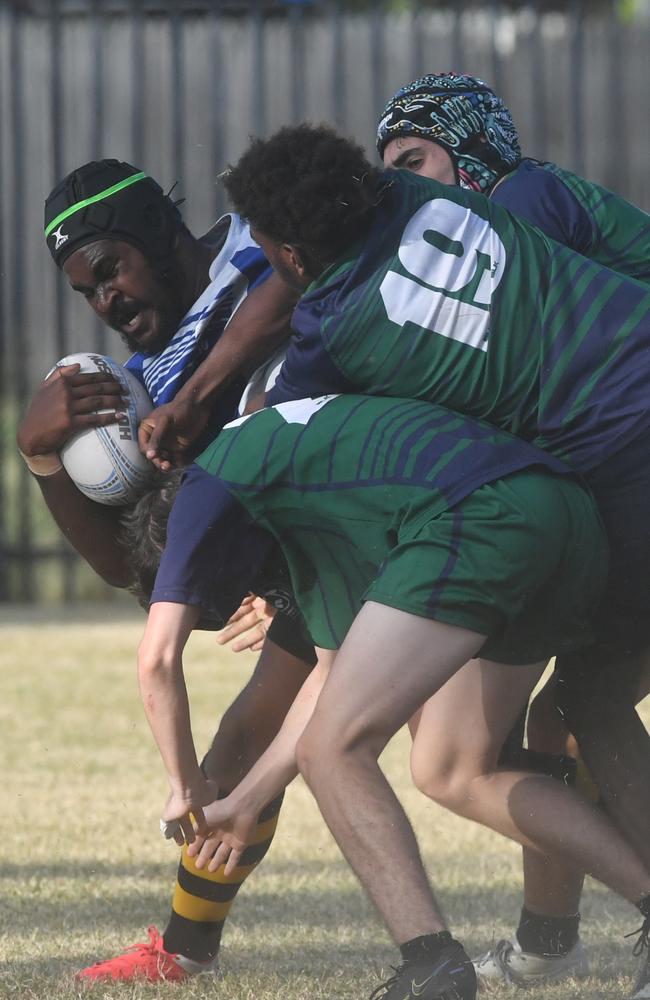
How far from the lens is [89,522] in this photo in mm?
4008

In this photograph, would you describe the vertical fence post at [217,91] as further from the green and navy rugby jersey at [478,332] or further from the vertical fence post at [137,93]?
the green and navy rugby jersey at [478,332]

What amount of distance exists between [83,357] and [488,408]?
4.19 feet

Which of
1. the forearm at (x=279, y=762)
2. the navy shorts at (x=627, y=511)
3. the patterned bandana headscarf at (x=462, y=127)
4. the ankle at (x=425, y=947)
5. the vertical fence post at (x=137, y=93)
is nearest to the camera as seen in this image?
the ankle at (x=425, y=947)

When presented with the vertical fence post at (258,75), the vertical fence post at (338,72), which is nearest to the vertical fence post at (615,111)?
the vertical fence post at (338,72)

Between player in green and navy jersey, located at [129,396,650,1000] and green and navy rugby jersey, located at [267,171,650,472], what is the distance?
0.26 feet

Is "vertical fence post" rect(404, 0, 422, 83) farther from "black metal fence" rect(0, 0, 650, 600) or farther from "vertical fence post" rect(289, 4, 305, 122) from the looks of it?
"vertical fence post" rect(289, 4, 305, 122)

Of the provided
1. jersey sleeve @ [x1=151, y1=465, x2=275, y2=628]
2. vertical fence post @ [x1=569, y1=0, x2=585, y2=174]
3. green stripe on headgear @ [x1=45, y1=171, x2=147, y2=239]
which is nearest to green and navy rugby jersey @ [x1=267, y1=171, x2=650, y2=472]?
jersey sleeve @ [x1=151, y1=465, x2=275, y2=628]

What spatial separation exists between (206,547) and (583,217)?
1.30 meters

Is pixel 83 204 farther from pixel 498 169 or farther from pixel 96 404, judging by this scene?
pixel 498 169

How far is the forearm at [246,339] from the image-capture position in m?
3.84

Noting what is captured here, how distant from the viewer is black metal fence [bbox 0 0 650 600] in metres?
11.3

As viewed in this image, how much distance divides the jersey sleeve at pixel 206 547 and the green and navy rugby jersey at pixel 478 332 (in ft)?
0.95

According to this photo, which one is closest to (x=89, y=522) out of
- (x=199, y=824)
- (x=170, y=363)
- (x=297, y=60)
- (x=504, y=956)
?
(x=170, y=363)

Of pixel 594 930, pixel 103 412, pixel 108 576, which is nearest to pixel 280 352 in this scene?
pixel 103 412
